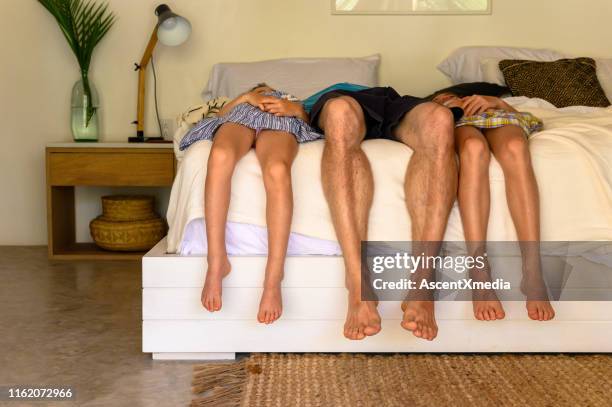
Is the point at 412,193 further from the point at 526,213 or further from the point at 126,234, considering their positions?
the point at 126,234

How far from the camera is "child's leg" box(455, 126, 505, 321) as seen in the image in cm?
203

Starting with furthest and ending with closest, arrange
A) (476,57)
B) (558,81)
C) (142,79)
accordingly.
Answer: (142,79) < (476,57) < (558,81)

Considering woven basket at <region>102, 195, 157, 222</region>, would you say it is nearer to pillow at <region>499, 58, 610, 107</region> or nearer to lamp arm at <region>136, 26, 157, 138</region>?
lamp arm at <region>136, 26, 157, 138</region>

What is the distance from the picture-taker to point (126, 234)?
3.71 m

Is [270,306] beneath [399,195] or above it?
beneath

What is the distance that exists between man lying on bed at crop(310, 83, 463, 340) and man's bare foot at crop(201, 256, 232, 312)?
0.33 m

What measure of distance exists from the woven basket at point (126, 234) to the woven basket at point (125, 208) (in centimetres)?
3

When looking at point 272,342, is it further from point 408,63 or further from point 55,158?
point 408,63

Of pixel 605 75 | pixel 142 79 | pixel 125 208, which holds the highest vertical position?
pixel 605 75

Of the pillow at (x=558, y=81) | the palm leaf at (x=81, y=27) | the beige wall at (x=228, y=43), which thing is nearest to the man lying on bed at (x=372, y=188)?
the pillow at (x=558, y=81)

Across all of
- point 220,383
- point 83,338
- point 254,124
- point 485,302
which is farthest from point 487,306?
point 83,338

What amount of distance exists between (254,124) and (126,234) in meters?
1.70

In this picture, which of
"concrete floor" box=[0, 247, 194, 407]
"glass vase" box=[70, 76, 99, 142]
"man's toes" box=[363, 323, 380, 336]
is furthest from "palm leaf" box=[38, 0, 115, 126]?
"man's toes" box=[363, 323, 380, 336]

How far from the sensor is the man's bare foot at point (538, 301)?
79.9 inches
